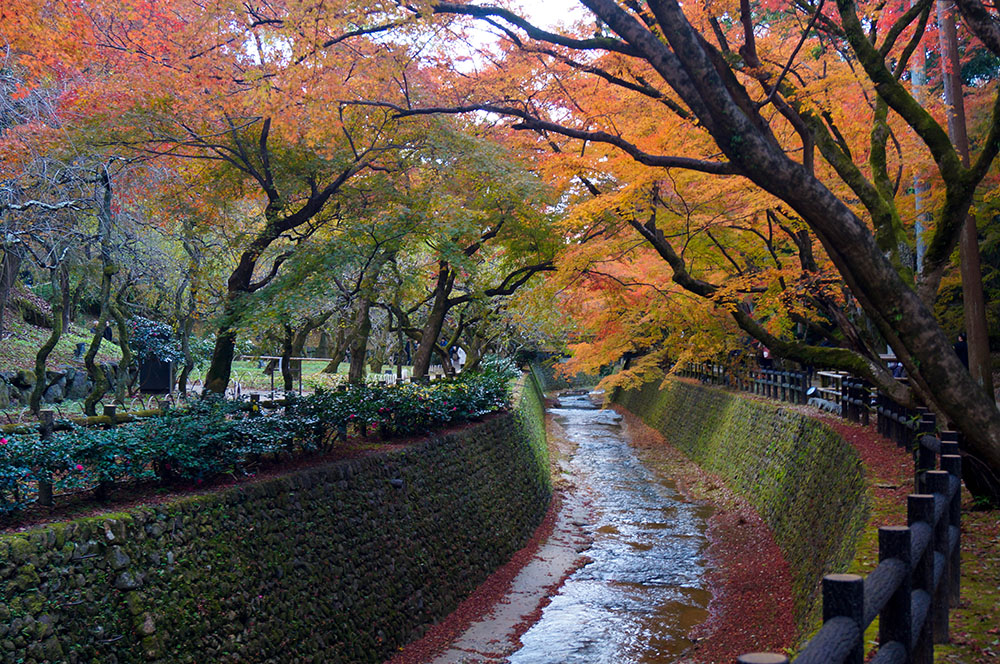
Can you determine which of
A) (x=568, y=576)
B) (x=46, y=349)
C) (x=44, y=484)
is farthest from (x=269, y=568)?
(x=46, y=349)

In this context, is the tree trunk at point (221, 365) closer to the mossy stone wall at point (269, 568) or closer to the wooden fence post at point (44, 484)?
the mossy stone wall at point (269, 568)

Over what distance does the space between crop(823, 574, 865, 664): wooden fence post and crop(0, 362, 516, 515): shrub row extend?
20.0 ft

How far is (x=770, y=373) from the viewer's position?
20.0 m

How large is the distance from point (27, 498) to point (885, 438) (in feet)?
37.9

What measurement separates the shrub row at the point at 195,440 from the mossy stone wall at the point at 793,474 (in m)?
6.33

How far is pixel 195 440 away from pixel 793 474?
427 inches

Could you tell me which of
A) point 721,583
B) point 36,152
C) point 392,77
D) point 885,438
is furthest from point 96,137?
point 885,438

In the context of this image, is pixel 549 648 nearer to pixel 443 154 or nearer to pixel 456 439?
pixel 456 439

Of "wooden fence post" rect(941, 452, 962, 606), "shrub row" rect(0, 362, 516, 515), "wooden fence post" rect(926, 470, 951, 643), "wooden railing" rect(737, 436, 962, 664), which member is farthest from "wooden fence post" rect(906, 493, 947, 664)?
"shrub row" rect(0, 362, 516, 515)

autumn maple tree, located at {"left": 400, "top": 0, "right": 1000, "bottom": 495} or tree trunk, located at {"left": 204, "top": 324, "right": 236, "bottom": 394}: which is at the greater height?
autumn maple tree, located at {"left": 400, "top": 0, "right": 1000, "bottom": 495}

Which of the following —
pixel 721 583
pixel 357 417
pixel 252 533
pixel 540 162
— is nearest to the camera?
pixel 252 533

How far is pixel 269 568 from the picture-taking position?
25.1 ft

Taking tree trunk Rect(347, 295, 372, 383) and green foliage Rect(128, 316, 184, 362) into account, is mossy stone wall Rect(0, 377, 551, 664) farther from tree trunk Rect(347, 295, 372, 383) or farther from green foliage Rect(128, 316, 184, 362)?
green foliage Rect(128, 316, 184, 362)

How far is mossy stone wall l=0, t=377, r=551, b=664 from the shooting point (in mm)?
5457
